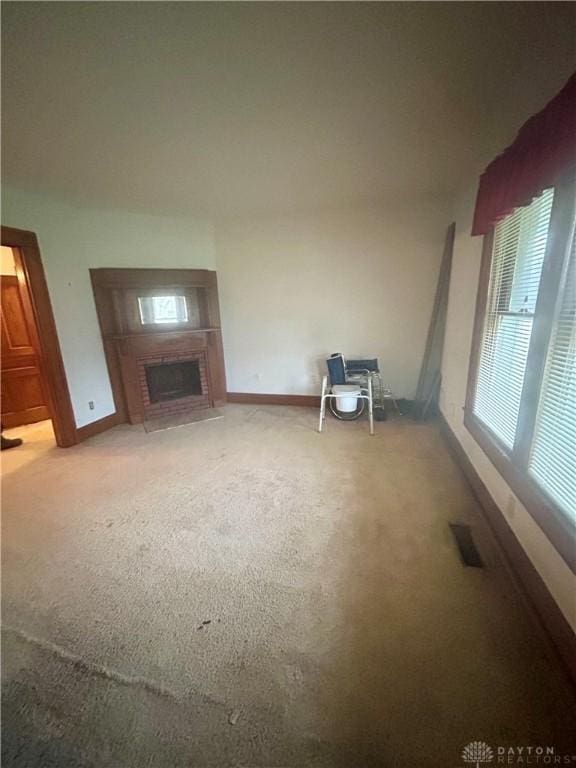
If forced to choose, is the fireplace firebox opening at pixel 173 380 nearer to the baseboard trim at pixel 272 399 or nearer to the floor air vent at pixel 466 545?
the baseboard trim at pixel 272 399

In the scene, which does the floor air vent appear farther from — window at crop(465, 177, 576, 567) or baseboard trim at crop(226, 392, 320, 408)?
baseboard trim at crop(226, 392, 320, 408)

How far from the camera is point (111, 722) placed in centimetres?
101

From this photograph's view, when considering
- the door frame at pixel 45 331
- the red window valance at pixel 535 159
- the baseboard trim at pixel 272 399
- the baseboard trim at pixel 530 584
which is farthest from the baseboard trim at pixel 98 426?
the red window valance at pixel 535 159

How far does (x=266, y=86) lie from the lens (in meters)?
1.43

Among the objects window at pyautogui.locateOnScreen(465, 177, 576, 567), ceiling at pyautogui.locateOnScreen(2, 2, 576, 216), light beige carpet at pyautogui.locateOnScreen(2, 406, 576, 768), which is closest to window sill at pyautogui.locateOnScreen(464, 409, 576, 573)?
window at pyautogui.locateOnScreen(465, 177, 576, 567)

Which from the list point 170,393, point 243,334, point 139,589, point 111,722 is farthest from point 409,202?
point 111,722

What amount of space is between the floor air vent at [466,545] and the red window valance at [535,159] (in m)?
1.82

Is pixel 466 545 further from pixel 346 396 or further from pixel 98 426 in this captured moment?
pixel 98 426

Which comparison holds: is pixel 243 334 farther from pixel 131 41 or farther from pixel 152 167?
pixel 131 41

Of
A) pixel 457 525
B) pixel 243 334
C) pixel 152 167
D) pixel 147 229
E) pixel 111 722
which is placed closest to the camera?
pixel 111 722

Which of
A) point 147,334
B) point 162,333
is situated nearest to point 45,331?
point 147,334

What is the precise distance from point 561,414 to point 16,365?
5.01 m

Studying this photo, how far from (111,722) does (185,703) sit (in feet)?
0.80

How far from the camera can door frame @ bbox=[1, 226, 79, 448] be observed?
2596mm
